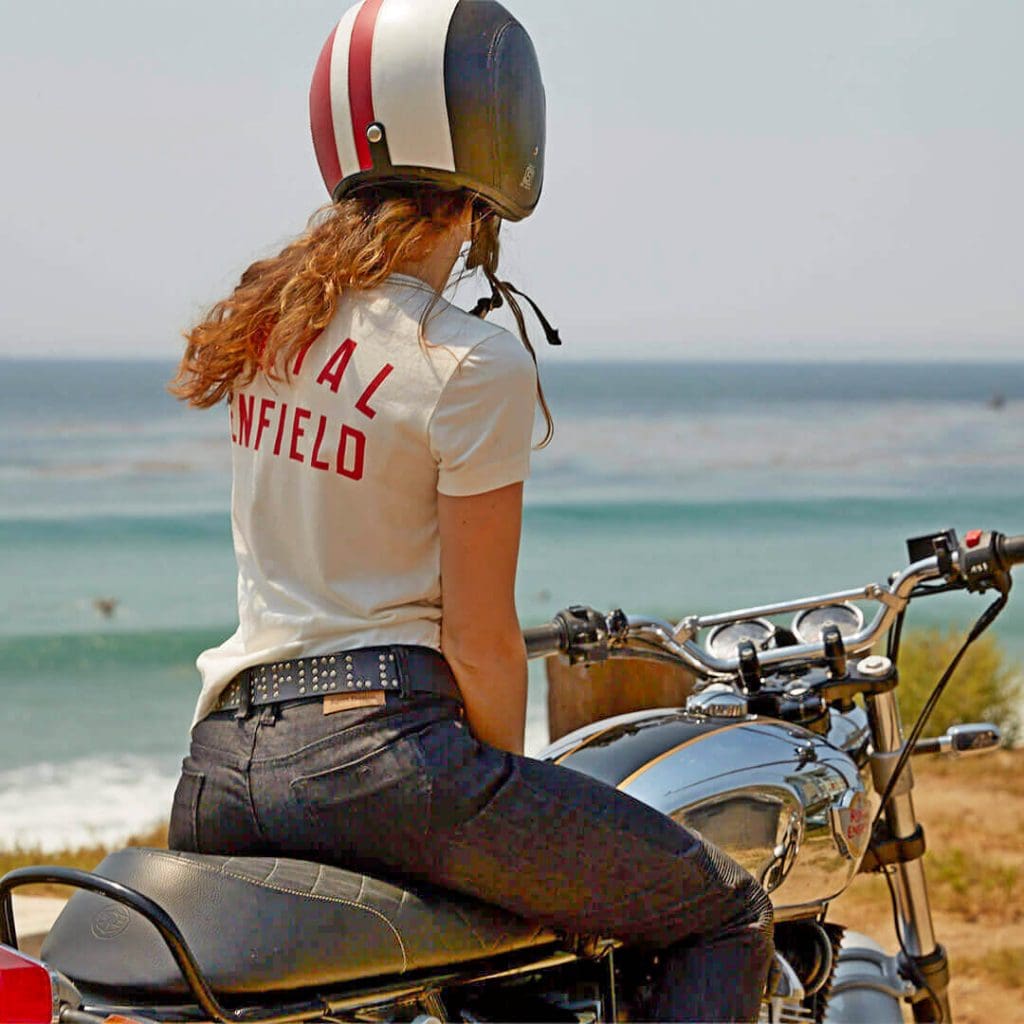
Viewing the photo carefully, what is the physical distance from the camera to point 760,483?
121ft

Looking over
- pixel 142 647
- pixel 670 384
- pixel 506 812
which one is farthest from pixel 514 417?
pixel 670 384

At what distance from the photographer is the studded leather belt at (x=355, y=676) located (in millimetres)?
2193

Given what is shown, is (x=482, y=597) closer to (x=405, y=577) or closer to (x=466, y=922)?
(x=405, y=577)

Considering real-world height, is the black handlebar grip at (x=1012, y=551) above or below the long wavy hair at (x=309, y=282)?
below

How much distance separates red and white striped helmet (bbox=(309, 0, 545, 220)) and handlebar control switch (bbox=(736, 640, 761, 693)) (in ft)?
3.39

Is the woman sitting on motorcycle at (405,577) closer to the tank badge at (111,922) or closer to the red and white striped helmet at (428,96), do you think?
the red and white striped helmet at (428,96)

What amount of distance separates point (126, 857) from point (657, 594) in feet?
71.8

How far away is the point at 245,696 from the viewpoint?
226 cm

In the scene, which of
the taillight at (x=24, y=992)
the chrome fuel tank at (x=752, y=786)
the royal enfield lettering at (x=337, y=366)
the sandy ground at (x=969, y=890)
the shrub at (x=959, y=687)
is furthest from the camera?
the shrub at (x=959, y=687)

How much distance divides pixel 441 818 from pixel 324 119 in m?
1.05

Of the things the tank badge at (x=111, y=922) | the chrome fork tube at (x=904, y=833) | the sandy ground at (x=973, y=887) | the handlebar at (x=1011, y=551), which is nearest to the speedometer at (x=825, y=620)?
the chrome fork tube at (x=904, y=833)

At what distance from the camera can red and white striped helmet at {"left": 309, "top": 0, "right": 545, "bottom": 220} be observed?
236 cm

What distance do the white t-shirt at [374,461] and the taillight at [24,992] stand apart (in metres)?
0.58

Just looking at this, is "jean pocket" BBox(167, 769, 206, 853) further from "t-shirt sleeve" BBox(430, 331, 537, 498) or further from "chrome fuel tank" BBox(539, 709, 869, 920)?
"chrome fuel tank" BBox(539, 709, 869, 920)
